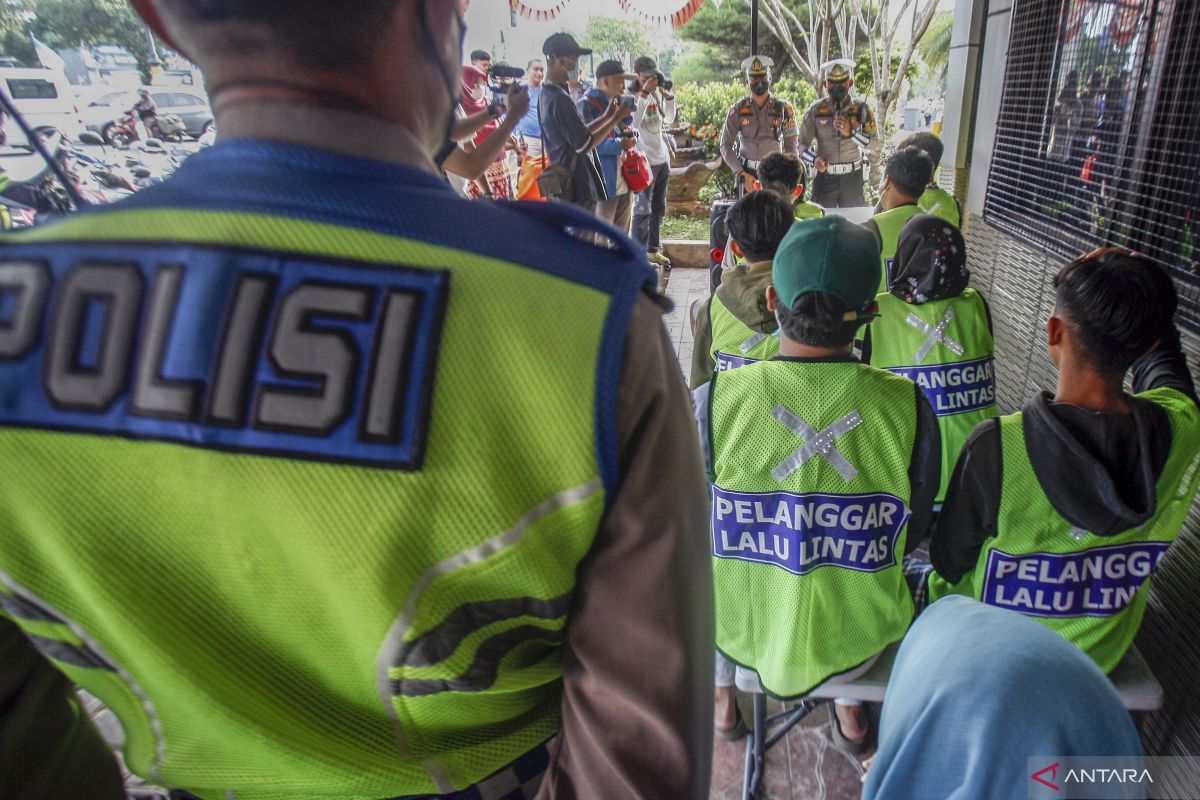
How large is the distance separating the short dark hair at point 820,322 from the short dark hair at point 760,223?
42.6 inches

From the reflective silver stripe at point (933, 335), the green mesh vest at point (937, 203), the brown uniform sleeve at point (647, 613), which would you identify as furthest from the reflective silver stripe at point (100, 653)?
the green mesh vest at point (937, 203)

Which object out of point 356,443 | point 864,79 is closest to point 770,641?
point 356,443

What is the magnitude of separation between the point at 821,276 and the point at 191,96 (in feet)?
15.3

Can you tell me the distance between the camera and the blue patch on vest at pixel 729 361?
242cm

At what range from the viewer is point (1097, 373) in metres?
1.49

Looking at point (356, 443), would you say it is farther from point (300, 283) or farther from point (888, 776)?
Answer: point (888, 776)

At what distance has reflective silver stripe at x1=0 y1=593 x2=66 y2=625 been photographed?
0.62m

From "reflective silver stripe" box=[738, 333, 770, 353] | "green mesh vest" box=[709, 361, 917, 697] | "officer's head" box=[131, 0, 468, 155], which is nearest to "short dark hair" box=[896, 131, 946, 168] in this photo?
"reflective silver stripe" box=[738, 333, 770, 353]

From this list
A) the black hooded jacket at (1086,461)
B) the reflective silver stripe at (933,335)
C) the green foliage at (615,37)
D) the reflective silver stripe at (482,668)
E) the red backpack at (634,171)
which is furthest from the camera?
the green foliage at (615,37)

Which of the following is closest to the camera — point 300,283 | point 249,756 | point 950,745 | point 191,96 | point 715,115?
point 300,283

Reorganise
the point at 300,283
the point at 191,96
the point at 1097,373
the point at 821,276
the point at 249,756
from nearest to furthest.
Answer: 1. the point at 300,283
2. the point at 249,756
3. the point at 1097,373
4. the point at 821,276
5. the point at 191,96

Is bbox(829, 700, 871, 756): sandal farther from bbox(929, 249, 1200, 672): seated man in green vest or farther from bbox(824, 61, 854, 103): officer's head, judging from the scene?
bbox(824, 61, 854, 103): officer's head

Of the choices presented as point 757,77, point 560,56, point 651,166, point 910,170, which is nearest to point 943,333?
point 910,170

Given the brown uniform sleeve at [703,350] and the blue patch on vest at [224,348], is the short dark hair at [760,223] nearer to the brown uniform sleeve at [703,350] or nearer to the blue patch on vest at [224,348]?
the brown uniform sleeve at [703,350]
